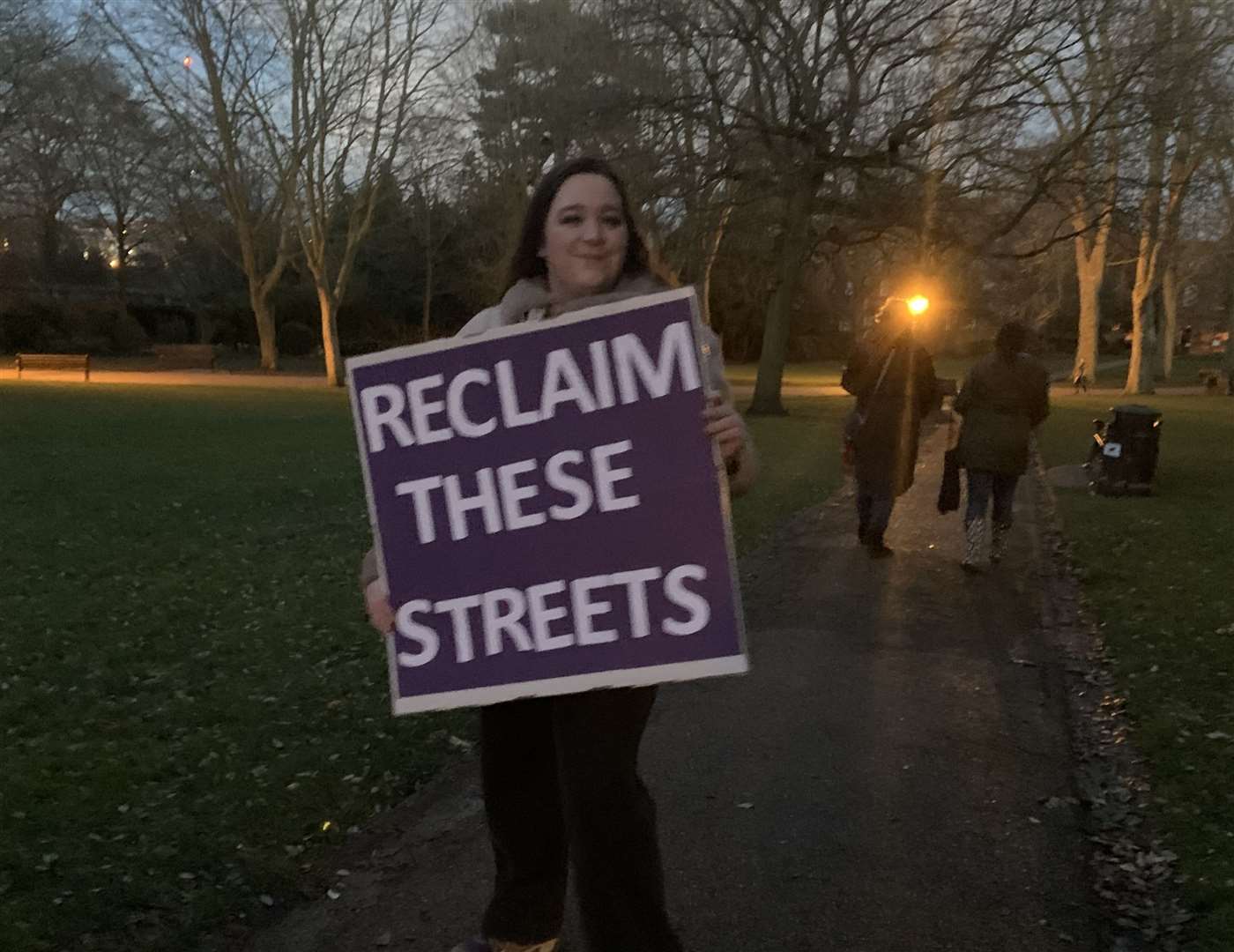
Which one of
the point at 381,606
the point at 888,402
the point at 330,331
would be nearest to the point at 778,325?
the point at 330,331

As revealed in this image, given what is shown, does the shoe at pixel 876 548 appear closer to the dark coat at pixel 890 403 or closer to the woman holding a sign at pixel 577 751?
the dark coat at pixel 890 403

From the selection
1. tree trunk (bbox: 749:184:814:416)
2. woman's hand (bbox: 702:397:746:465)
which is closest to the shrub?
tree trunk (bbox: 749:184:814:416)

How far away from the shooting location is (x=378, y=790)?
4570mm

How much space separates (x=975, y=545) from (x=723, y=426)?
6.98m

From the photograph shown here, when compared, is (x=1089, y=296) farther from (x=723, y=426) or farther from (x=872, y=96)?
(x=723, y=426)

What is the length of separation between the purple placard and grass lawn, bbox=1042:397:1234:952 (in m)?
2.11

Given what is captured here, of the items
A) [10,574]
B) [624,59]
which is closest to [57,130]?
[624,59]

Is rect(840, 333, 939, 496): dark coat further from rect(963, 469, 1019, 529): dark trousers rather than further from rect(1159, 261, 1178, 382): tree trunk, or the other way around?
rect(1159, 261, 1178, 382): tree trunk

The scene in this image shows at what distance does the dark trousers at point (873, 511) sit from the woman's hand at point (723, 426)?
7.06 meters

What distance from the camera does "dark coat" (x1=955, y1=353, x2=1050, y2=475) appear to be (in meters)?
8.71

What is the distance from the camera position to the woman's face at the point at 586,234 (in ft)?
9.00

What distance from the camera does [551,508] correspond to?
272cm

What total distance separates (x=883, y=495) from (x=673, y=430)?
7.21m

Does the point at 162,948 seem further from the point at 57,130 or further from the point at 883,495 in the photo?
the point at 57,130
